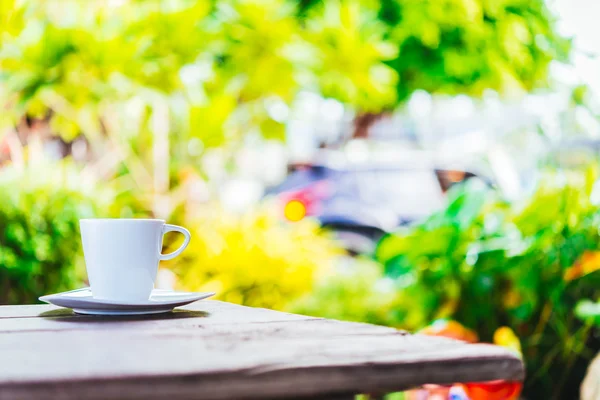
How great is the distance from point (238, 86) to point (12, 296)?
141cm

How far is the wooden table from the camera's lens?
58cm

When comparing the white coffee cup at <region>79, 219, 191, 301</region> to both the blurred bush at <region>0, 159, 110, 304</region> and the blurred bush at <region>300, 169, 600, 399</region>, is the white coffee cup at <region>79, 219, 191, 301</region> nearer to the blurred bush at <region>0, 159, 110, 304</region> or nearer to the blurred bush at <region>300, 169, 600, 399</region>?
the blurred bush at <region>300, 169, 600, 399</region>

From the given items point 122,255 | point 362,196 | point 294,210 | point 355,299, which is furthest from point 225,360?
point 362,196

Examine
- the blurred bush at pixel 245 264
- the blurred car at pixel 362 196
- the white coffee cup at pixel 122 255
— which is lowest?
the blurred car at pixel 362 196

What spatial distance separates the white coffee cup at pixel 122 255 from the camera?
94 centimetres

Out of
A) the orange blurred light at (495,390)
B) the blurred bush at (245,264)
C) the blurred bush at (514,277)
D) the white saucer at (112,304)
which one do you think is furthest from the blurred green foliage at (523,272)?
the white saucer at (112,304)

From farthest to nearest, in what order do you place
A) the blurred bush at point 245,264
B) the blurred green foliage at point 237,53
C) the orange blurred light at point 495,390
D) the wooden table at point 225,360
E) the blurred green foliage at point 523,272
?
1. the blurred bush at point 245,264
2. the blurred green foliage at point 237,53
3. the blurred green foliage at point 523,272
4. the orange blurred light at point 495,390
5. the wooden table at point 225,360

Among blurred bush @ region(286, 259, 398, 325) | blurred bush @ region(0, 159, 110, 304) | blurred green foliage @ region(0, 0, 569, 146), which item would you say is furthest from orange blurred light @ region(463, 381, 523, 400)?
blurred green foliage @ region(0, 0, 569, 146)

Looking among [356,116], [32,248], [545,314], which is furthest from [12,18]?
[356,116]

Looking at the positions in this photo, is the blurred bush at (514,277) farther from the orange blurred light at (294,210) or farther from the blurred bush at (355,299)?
the orange blurred light at (294,210)

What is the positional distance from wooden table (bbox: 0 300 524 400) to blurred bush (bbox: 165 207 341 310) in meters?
2.37

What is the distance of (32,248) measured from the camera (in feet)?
8.57

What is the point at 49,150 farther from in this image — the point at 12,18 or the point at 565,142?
the point at 565,142

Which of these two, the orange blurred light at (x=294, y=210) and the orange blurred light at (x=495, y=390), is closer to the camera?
the orange blurred light at (x=495, y=390)
